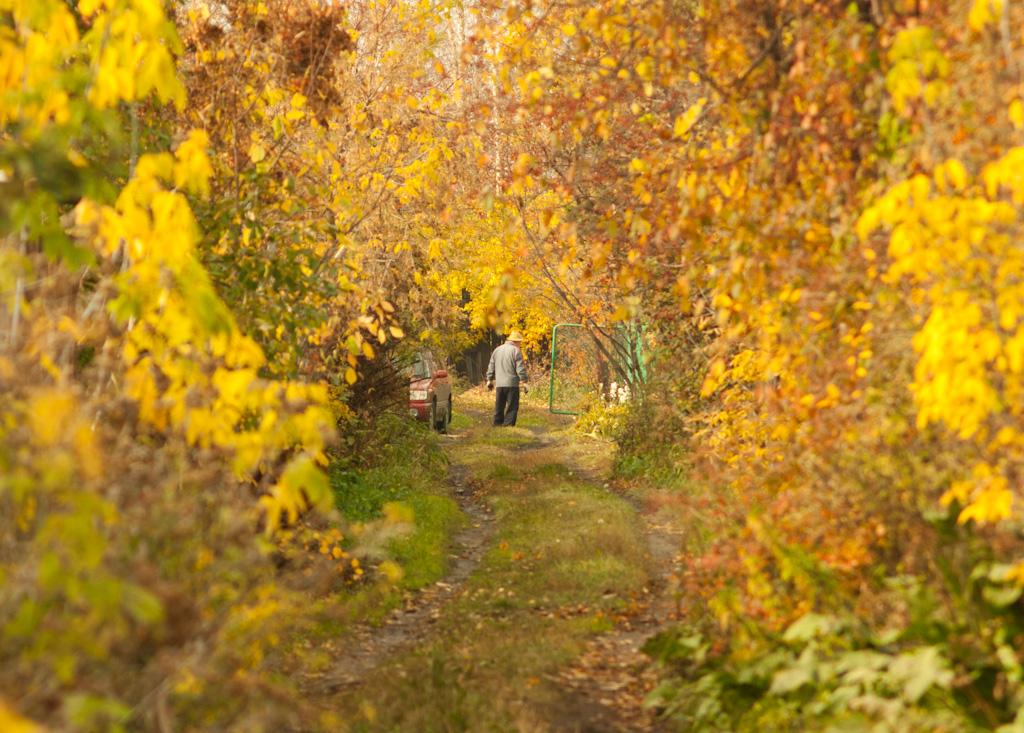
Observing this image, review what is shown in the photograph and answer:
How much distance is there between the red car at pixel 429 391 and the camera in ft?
52.5

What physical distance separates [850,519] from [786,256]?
4.52ft

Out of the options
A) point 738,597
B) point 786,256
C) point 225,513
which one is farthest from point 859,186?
point 225,513

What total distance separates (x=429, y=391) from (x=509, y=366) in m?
3.74

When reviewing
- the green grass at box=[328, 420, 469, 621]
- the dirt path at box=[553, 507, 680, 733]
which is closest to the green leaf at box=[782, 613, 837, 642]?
the dirt path at box=[553, 507, 680, 733]

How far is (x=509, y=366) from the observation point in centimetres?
1967

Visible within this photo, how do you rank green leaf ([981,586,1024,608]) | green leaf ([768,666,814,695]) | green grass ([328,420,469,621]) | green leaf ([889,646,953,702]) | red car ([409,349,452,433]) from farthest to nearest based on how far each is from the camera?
red car ([409,349,452,433])
green grass ([328,420,469,621])
green leaf ([768,666,814,695])
green leaf ([981,586,1024,608])
green leaf ([889,646,953,702])

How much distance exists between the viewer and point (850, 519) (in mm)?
4332

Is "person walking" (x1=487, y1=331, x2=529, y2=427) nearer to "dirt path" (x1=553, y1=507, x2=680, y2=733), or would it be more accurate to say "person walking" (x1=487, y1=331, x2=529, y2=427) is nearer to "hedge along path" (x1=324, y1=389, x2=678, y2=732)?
"hedge along path" (x1=324, y1=389, x2=678, y2=732)

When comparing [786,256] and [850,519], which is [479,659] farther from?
[786,256]

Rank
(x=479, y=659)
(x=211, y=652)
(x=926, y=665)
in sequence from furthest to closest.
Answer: (x=479, y=659), (x=926, y=665), (x=211, y=652)

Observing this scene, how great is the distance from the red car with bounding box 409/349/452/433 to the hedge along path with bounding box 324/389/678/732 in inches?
170

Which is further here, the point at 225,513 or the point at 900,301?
the point at 900,301

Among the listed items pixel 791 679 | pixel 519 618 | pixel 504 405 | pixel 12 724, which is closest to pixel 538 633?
→ pixel 519 618

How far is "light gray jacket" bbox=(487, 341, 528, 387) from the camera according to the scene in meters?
19.6
